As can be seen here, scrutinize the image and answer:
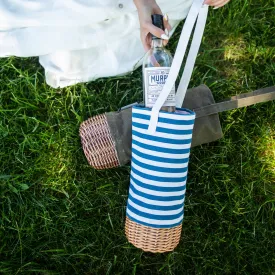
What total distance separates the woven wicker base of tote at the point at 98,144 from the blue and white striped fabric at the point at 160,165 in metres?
0.17

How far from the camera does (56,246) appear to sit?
155 cm

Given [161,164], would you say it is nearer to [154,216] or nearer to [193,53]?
[154,216]

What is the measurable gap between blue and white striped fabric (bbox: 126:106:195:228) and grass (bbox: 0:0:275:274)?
0.29m

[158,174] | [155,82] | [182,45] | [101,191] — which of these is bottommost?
[101,191]

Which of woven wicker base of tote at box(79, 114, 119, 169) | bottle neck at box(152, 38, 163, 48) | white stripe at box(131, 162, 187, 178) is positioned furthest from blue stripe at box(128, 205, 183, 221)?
bottle neck at box(152, 38, 163, 48)

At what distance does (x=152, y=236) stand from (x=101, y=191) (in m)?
0.36

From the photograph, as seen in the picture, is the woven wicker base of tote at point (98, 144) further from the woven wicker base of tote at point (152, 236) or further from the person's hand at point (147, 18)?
the person's hand at point (147, 18)

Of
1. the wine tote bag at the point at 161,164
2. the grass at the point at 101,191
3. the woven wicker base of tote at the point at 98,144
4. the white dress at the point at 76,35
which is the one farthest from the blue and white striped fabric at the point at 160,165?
the white dress at the point at 76,35

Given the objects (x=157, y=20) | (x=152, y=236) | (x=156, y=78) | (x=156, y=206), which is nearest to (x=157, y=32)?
(x=157, y=20)

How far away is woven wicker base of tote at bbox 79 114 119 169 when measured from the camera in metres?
1.47

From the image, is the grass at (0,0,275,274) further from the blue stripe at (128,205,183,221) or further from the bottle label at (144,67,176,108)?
the bottle label at (144,67,176,108)

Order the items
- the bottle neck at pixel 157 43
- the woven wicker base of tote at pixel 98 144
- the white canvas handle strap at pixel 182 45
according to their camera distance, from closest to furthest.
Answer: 1. the white canvas handle strap at pixel 182 45
2. the bottle neck at pixel 157 43
3. the woven wicker base of tote at pixel 98 144

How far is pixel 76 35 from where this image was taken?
5.08ft

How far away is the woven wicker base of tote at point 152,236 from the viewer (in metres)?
1.33
